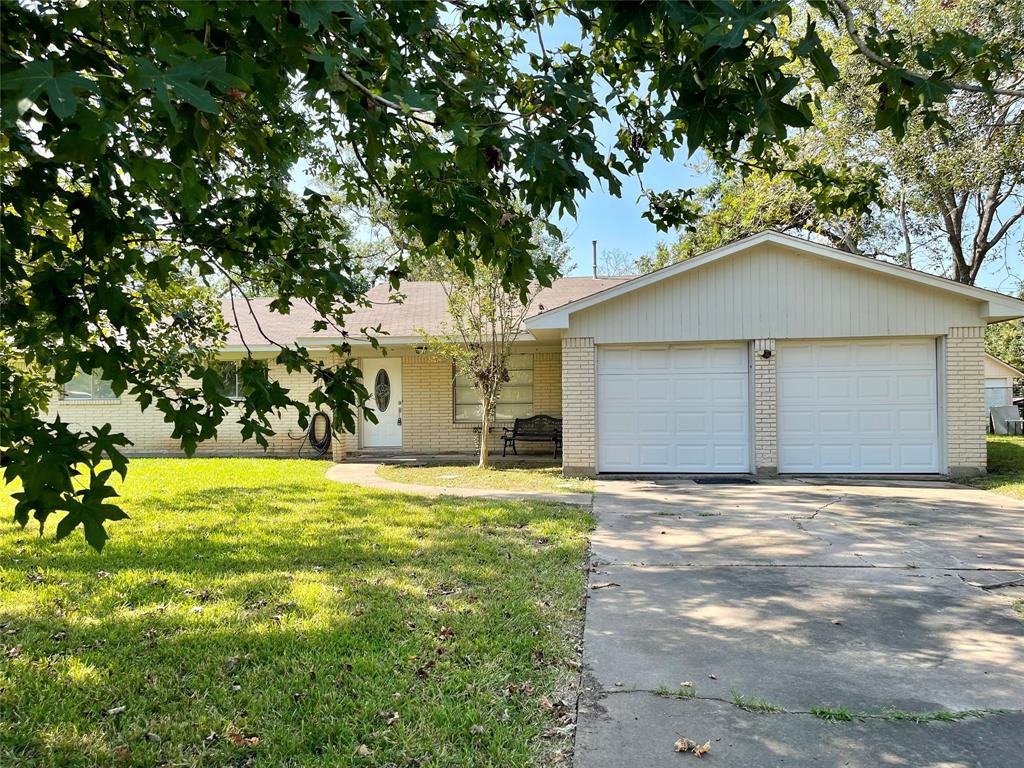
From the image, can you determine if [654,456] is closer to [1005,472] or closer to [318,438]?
[1005,472]

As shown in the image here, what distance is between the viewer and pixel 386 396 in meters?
14.1

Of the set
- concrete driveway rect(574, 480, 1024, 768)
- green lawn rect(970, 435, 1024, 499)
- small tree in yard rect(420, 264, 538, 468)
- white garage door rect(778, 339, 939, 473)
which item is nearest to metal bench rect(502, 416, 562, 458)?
small tree in yard rect(420, 264, 538, 468)

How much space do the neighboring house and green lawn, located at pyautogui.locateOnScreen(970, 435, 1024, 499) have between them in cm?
1403

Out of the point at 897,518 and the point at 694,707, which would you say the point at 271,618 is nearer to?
the point at 694,707

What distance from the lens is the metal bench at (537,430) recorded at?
1270cm

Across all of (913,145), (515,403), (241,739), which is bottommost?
(241,739)

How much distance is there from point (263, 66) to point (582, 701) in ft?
8.96

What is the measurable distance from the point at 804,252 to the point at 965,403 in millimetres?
3487

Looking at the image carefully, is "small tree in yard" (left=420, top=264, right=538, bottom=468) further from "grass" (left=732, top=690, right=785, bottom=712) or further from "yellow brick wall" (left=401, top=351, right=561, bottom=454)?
"grass" (left=732, top=690, right=785, bottom=712)

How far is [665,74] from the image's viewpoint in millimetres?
2135

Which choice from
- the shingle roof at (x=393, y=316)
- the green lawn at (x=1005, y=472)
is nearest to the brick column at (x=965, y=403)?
the green lawn at (x=1005, y=472)

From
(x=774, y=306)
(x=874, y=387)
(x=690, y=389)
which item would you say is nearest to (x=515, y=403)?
(x=690, y=389)

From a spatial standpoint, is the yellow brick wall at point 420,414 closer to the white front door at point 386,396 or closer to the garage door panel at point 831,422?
the white front door at point 386,396

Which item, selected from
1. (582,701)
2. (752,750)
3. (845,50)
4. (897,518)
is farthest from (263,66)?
(845,50)
